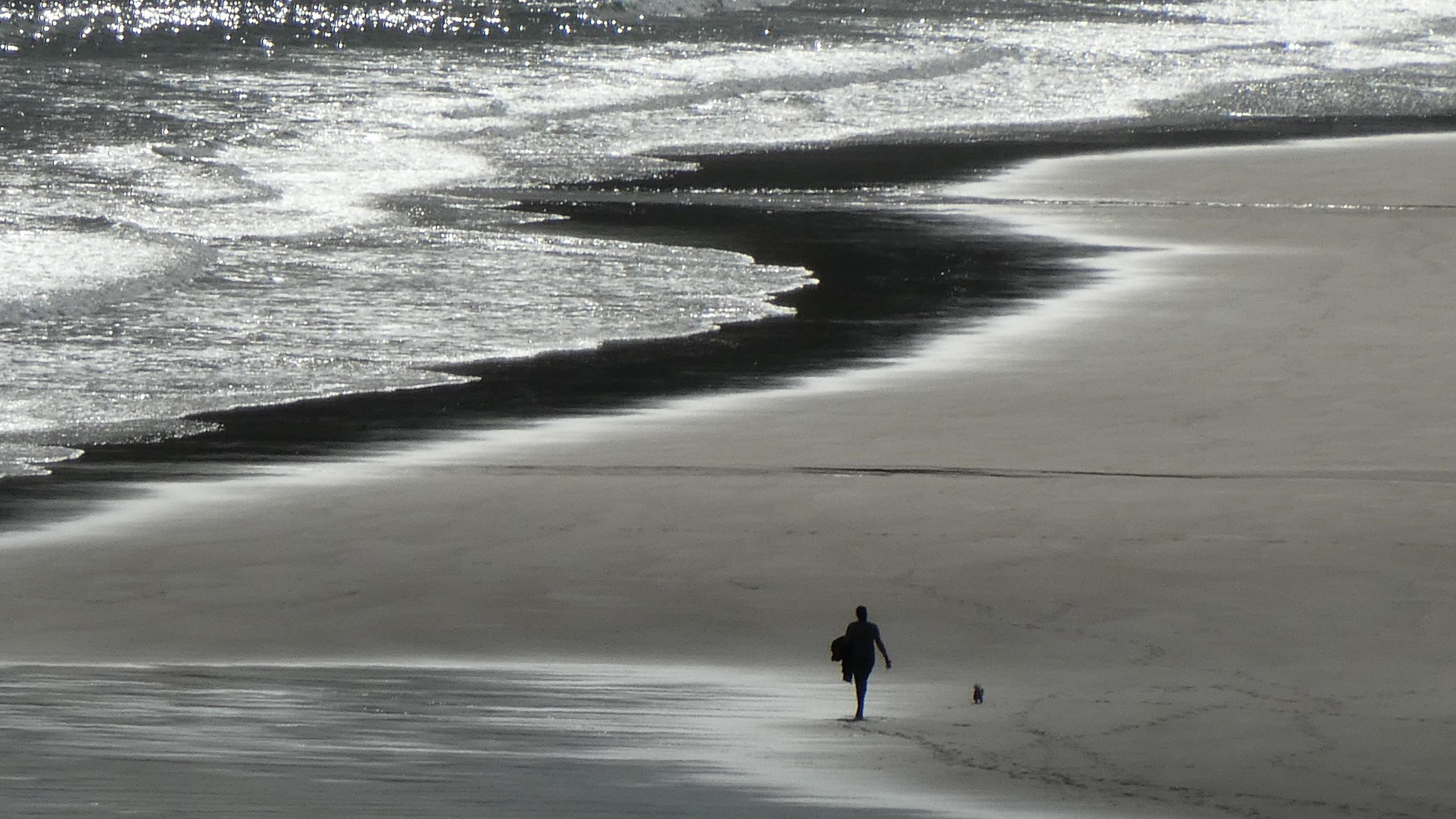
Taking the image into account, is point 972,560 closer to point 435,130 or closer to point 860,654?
point 860,654

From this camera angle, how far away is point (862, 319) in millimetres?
13953

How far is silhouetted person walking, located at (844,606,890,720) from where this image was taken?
6.57 metres

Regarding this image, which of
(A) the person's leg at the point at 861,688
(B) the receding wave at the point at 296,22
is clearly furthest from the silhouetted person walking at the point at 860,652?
(B) the receding wave at the point at 296,22

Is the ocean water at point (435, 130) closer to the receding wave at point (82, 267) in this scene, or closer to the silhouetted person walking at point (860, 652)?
the receding wave at point (82, 267)

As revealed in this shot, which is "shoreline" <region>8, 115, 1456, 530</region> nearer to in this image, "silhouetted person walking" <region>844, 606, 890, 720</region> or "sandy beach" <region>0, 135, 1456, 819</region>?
"sandy beach" <region>0, 135, 1456, 819</region>

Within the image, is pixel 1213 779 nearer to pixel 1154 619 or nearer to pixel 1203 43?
pixel 1154 619

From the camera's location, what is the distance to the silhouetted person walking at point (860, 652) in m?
6.57

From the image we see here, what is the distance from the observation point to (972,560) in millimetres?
8727

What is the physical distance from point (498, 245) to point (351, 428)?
598 cm

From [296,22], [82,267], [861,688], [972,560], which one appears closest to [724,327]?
[82,267]

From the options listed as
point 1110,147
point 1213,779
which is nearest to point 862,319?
point 1213,779

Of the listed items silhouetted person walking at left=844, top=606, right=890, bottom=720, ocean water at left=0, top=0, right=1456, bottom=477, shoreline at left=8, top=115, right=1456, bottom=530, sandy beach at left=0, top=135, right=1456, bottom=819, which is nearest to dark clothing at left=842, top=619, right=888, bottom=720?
silhouetted person walking at left=844, top=606, right=890, bottom=720

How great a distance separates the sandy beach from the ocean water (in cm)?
196

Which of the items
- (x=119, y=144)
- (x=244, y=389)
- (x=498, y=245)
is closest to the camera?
(x=244, y=389)
